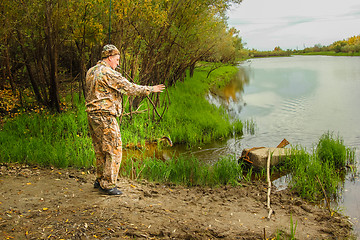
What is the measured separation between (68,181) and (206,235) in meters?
2.82

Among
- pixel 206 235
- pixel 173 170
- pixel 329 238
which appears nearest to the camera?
pixel 206 235

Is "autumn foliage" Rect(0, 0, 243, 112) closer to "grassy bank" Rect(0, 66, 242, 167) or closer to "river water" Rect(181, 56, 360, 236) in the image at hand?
"grassy bank" Rect(0, 66, 242, 167)

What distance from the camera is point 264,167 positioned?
8602 mm

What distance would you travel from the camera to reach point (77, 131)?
406 inches

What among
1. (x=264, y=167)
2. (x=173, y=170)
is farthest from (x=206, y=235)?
(x=264, y=167)

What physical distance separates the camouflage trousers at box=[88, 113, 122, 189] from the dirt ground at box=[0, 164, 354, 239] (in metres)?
0.30

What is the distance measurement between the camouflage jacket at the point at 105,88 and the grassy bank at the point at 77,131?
2.37 m

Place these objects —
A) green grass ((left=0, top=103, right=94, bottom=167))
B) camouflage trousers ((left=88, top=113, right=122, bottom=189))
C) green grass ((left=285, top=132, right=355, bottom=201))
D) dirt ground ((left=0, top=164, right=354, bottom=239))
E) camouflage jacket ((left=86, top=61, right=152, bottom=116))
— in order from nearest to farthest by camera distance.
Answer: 1. dirt ground ((left=0, top=164, right=354, bottom=239))
2. camouflage jacket ((left=86, top=61, right=152, bottom=116))
3. camouflage trousers ((left=88, top=113, right=122, bottom=189))
4. green grass ((left=285, top=132, right=355, bottom=201))
5. green grass ((left=0, top=103, right=94, bottom=167))

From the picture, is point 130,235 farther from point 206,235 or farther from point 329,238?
point 329,238

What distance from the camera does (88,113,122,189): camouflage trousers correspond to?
5.48 meters

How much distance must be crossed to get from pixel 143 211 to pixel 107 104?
5.26 ft

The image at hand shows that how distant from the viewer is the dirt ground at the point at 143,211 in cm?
459

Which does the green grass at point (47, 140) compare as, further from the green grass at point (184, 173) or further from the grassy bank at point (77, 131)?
the green grass at point (184, 173)

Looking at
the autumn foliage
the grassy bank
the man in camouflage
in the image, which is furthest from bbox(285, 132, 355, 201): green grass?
the autumn foliage
